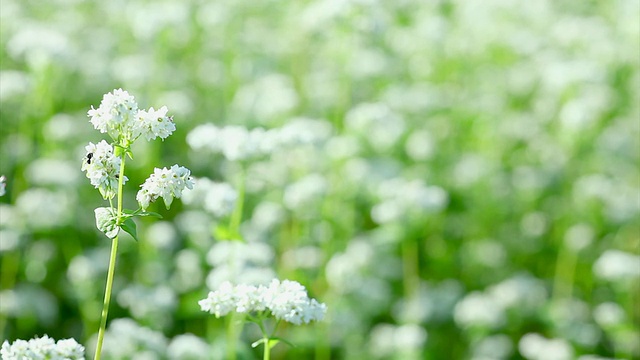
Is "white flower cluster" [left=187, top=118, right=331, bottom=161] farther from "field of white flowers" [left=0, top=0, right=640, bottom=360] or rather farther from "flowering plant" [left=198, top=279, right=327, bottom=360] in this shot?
"flowering plant" [left=198, top=279, right=327, bottom=360]

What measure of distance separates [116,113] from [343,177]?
3572 mm

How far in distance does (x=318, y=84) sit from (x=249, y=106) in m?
0.78

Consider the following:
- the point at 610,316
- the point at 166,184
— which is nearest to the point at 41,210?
the point at 166,184

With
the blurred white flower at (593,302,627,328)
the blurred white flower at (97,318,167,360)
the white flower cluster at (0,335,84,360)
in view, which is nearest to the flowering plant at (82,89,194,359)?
the white flower cluster at (0,335,84,360)

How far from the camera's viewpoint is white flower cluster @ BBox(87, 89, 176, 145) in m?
2.55

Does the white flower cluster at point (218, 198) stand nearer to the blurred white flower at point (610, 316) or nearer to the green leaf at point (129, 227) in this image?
the green leaf at point (129, 227)

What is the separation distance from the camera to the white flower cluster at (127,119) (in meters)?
2.55

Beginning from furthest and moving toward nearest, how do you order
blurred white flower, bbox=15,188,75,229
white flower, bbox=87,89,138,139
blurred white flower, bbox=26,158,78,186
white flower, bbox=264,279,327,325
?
blurred white flower, bbox=26,158,78,186 < blurred white flower, bbox=15,188,75,229 < white flower, bbox=264,279,327,325 < white flower, bbox=87,89,138,139

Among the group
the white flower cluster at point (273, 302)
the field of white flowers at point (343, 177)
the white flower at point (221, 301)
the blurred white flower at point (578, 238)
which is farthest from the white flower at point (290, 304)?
the blurred white flower at point (578, 238)

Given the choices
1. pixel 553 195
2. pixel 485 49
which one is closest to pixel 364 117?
pixel 553 195

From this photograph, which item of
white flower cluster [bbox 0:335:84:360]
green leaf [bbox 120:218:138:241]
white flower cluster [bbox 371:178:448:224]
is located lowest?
white flower cluster [bbox 0:335:84:360]

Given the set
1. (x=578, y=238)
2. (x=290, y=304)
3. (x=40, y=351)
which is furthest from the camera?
(x=578, y=238)

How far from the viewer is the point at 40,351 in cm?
245

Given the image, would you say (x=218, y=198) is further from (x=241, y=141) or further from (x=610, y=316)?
(x=610, y=316)
